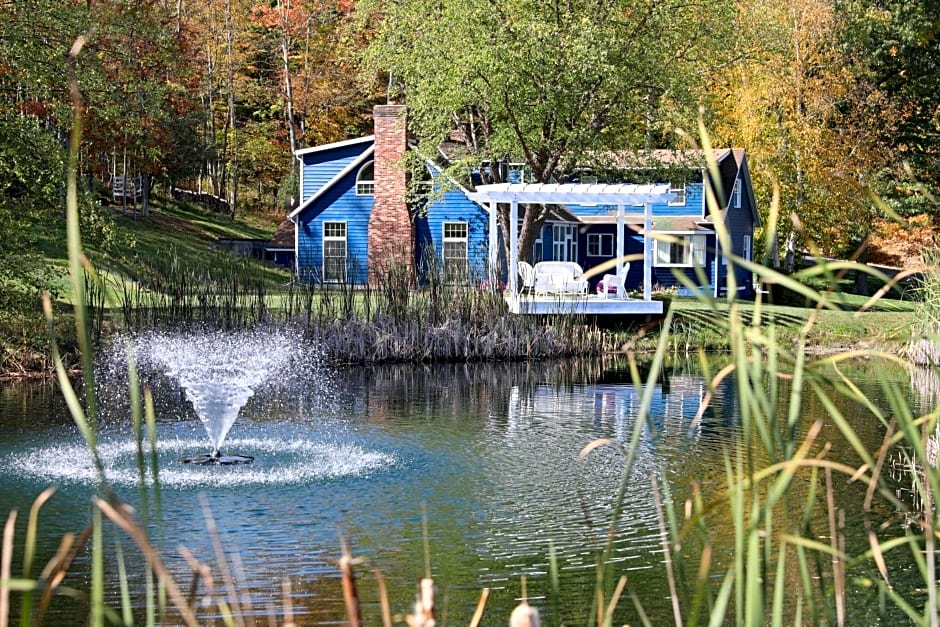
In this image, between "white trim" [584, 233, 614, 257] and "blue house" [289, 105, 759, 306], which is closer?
"blue house" [289, 105, 759, 306]

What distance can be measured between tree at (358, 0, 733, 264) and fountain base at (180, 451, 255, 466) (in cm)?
1660

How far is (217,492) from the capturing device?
9.85 meters

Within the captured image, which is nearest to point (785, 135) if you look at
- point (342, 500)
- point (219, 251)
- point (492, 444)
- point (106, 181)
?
point (219, 251)

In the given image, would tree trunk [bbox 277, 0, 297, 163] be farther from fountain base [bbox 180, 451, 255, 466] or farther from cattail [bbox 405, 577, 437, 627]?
cattail [bbox 405, 577, 437, 627]

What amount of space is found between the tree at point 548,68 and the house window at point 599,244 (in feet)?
25.6

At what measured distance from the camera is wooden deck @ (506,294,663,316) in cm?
2298

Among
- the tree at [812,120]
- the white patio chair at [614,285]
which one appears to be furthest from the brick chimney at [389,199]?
the tree at [812,120]

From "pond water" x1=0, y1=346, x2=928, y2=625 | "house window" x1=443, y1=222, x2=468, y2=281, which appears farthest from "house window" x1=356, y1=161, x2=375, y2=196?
"pond water" x1=0, y1=346, x2=928, y2=625

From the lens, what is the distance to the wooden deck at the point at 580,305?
22984mm

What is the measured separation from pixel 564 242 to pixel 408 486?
26529 millimetres

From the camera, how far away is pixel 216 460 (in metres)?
11.2

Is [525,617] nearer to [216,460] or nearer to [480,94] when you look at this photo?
[216,460]

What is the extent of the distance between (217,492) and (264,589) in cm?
286

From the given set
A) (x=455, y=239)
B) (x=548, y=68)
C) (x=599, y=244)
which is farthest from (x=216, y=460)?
(x=599, y=244)
